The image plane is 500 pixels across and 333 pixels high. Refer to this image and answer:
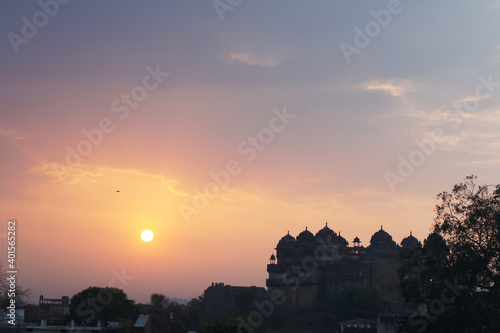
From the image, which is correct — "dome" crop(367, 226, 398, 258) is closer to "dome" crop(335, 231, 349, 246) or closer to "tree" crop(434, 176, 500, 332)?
"dome" crop(335, 231, 349, 246)

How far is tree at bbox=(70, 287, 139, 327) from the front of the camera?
66.2 meters

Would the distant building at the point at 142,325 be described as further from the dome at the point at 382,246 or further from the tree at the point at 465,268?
the dome at the point at 382,246

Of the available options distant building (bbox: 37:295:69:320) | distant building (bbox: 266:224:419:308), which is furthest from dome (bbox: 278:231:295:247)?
distant building (bbox: 37:295:69:320)

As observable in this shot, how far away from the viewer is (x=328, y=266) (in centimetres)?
9625

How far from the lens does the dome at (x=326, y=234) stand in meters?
99.9

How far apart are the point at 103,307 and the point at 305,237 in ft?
136

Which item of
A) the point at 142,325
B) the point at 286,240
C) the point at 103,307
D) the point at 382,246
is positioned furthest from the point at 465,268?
the point at 286,240

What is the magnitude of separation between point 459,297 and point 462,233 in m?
3.82

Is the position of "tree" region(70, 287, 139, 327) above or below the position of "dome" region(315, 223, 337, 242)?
below

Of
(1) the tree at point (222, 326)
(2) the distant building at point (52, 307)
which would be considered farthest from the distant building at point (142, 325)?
(2) the distant building at point (52, 307)

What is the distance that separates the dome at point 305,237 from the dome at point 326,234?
3.78 ft

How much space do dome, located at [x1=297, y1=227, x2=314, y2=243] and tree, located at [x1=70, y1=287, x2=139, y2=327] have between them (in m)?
37.2

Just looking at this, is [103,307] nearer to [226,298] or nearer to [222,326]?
[222,326]

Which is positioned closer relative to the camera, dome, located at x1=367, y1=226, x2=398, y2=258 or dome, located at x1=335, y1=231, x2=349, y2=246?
dome, located at x1=367, y1=226, x2=398, y2=258
